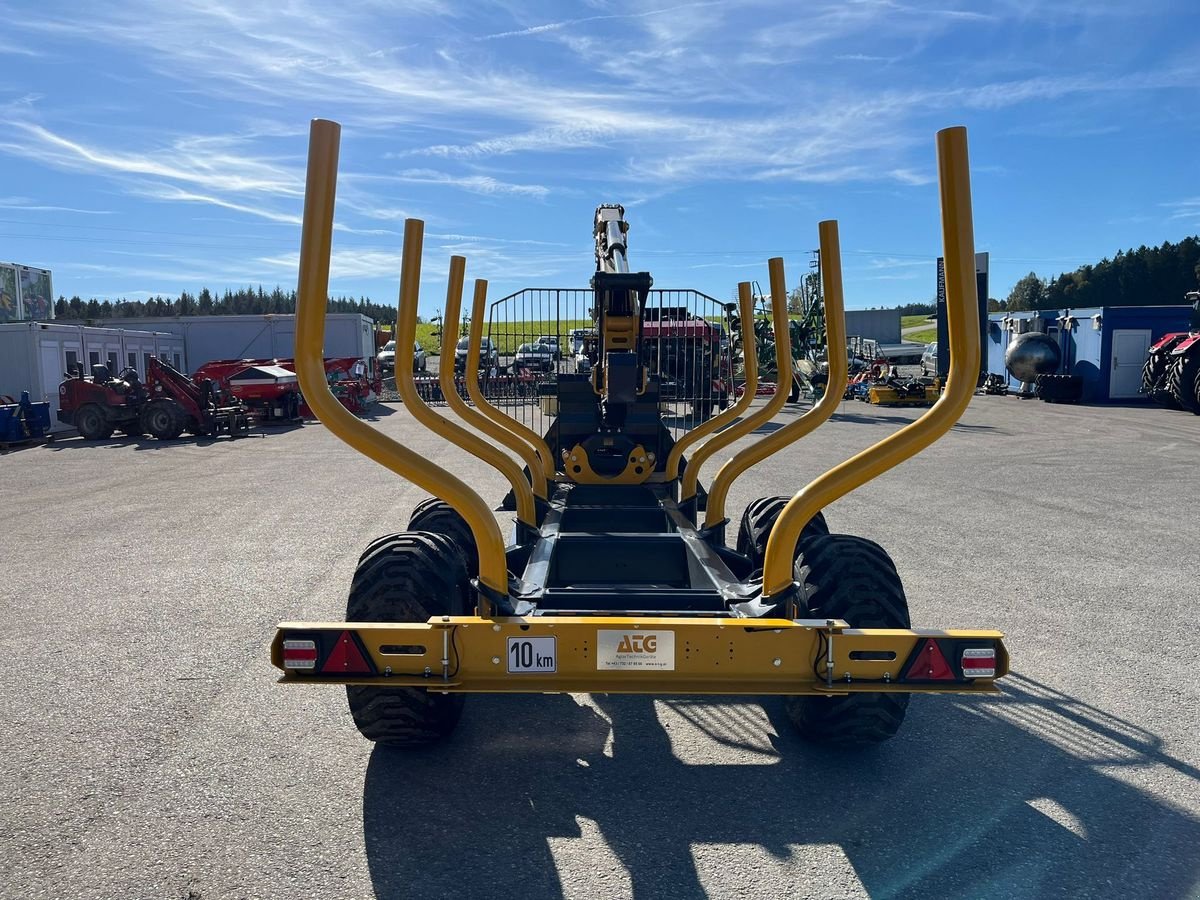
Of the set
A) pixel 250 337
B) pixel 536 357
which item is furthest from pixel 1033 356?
pixel 250 337

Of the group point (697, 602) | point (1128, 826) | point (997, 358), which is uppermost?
point (997, 358)

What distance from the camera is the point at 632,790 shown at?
3.77 m

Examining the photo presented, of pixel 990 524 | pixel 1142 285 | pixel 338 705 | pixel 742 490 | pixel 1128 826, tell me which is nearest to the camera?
pixel 1128 826

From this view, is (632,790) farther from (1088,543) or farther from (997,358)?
(997,358)

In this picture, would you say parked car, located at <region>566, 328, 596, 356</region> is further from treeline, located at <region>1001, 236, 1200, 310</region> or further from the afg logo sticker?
treeline, located at <region>1001, 236, 1200, 310</region>

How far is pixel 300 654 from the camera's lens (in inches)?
135

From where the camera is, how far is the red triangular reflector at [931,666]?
3.37 meters

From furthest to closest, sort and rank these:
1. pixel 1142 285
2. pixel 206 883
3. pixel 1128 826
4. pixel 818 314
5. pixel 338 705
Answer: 1. pixel 1142 285
2. pixel 818 314
3. pixel 338 705
4. pixel 1128 826
5. pixel 206 883

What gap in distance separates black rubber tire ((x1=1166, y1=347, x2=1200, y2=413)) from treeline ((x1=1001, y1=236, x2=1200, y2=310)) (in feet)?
159

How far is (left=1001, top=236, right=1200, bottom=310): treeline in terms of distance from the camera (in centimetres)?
6925

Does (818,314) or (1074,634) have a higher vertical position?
(818,314)

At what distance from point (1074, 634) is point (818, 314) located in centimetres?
2232

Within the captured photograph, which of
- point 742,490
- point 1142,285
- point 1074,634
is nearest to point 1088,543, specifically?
point 1074,634

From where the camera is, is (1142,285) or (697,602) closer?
(697,602)
